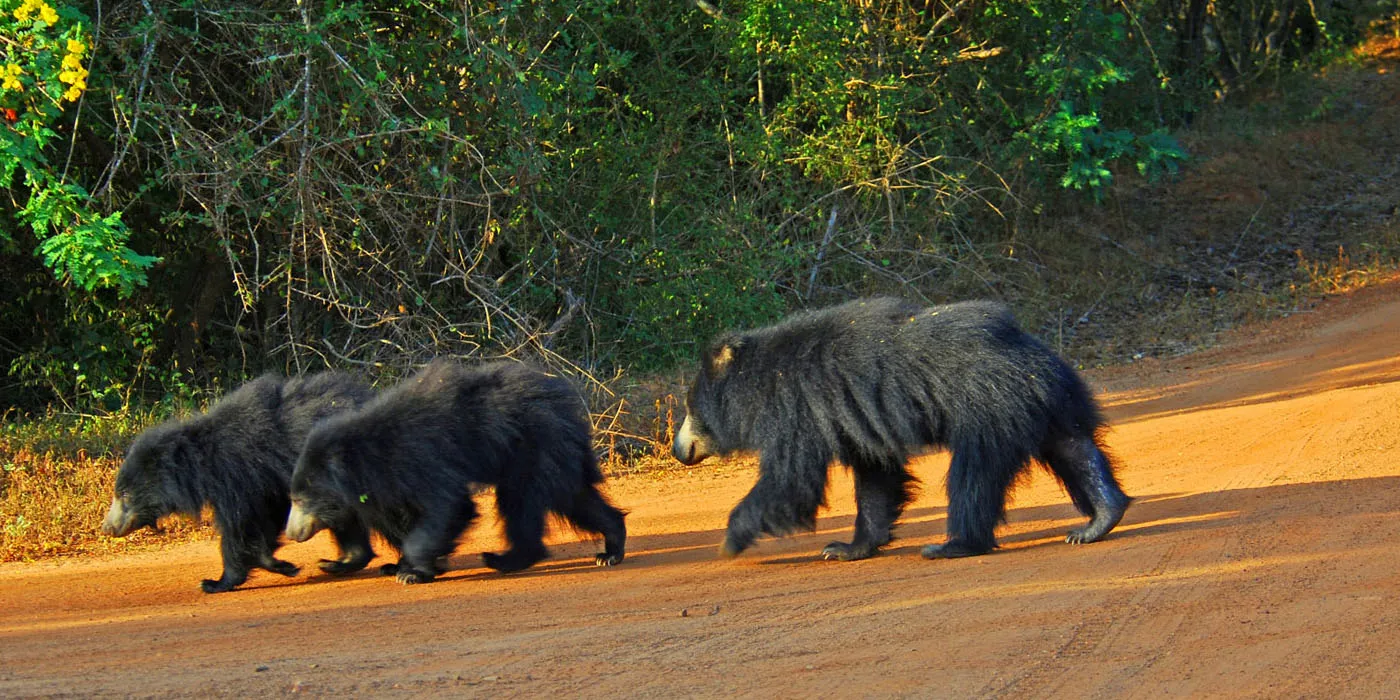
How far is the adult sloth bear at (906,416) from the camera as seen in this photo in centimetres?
637

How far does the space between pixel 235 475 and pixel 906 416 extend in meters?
3.32

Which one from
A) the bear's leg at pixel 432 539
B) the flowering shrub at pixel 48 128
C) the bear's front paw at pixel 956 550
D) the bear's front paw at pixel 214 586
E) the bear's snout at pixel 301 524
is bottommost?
the bear's front paw at pixel 956 550

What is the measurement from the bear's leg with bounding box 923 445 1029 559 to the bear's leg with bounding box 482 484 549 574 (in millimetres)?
1919

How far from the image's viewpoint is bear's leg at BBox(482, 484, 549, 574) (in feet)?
21.8

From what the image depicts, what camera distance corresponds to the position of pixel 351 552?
7.09m

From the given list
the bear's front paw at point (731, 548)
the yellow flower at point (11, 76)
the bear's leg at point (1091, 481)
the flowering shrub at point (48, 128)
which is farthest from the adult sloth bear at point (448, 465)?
the yellow flower at point (11, 76)

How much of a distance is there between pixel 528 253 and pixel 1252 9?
58.0ft

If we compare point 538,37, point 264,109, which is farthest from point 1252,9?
point 264,109

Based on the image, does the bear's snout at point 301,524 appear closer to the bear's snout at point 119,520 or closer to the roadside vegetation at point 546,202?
the bear's snout at point 119,520

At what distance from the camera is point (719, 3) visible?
14.6m

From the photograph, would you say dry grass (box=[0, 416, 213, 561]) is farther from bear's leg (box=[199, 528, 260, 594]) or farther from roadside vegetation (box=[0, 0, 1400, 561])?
bear's leg (box=[199, 528, 260, 594])

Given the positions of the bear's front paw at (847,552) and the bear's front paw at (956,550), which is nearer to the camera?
the bear's front paw at (956,550)

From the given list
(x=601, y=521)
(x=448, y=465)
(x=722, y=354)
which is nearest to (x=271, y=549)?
(x=448, y=465)

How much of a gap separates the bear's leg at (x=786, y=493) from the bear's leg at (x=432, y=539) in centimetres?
137
